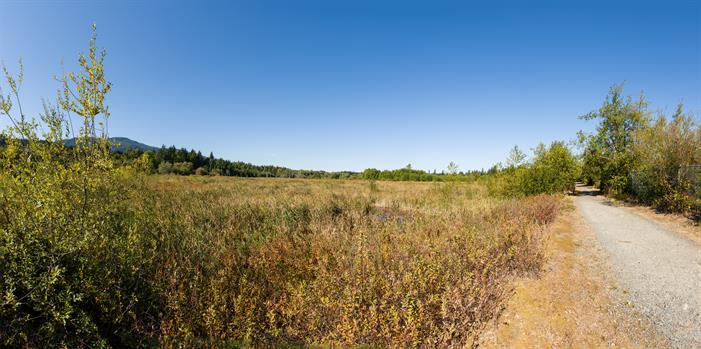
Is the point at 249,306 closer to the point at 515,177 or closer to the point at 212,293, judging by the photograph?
the point at 212,293

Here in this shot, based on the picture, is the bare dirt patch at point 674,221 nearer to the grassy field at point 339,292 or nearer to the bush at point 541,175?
the bush at point 541,175

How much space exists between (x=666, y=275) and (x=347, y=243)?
6627mm

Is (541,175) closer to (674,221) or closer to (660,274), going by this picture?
(674,221)

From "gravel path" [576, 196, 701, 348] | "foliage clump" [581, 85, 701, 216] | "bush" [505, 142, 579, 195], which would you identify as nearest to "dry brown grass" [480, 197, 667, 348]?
"gravel path" [576, 196, 701, 348]

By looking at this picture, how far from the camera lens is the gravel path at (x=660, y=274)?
3.83 metres

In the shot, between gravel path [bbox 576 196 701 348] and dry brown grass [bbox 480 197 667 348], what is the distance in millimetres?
278

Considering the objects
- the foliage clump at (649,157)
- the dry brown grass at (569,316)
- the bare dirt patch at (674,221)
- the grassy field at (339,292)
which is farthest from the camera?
the foliage clump at (649,157)

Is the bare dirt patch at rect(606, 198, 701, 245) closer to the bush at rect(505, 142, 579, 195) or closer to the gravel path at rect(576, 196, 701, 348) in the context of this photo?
the gravel path at rect(576, 196, 701, 348)

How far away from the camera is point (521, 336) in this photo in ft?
12.3

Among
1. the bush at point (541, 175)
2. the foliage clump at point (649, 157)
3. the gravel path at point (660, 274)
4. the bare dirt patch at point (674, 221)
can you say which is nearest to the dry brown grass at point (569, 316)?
the gravel path at point (660, 274)

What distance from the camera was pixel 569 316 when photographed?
13.3ft

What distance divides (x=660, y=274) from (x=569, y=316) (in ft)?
10.9

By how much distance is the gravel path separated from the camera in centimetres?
383

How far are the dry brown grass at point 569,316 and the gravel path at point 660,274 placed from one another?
28cm
